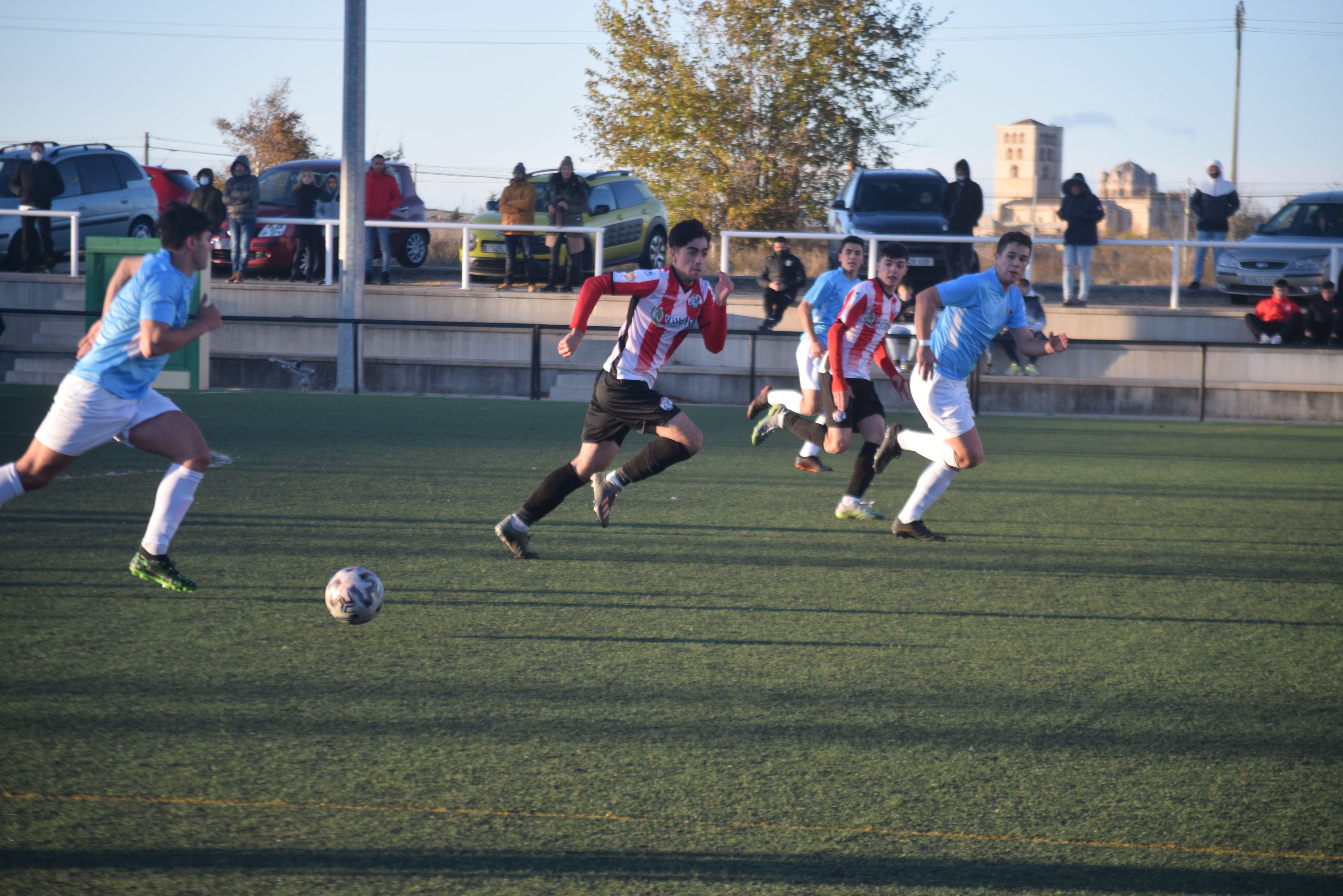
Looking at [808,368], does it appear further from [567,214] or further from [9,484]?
[567,214]

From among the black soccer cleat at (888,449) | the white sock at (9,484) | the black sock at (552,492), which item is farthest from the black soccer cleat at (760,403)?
the white sock at (9,484)

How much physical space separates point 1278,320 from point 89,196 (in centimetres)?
1828

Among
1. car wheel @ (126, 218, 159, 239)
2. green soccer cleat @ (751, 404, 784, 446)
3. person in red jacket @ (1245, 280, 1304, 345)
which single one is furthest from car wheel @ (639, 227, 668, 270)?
green soccer cleat @ (751, 404, 784, 446)

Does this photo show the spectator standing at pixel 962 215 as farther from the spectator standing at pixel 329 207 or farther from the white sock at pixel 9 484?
the white sock at pixel 9 484

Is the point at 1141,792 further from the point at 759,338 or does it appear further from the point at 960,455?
the point at 759,338

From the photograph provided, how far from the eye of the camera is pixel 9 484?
225 inches

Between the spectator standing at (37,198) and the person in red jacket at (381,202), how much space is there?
438 cm

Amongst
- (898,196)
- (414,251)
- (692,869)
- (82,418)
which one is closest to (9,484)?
(82,418)

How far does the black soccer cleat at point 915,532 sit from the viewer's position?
314 inches

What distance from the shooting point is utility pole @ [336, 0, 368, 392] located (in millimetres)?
17312

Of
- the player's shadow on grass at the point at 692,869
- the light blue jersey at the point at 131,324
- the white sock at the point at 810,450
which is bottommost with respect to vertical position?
the player's shadow on grass at the point at 692,869

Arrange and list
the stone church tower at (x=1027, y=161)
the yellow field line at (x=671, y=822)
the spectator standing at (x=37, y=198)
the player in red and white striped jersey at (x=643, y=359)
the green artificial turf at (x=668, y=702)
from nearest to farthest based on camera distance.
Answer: the green artificial turf at (x=668, y=702) → the yellow field line at (x=671, y=822) → the player in red and white striped jersey at (x=643, y=359) → the spectator standing at (x=37, y=198) → the stone church tower at (x=1027, y=161)

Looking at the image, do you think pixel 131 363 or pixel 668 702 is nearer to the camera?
pixel 668 702

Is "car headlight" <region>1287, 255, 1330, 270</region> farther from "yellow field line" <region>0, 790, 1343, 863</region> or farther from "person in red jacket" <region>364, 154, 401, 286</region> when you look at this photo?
"yellow field line" <region>0, 790, 1343, 863</region>
